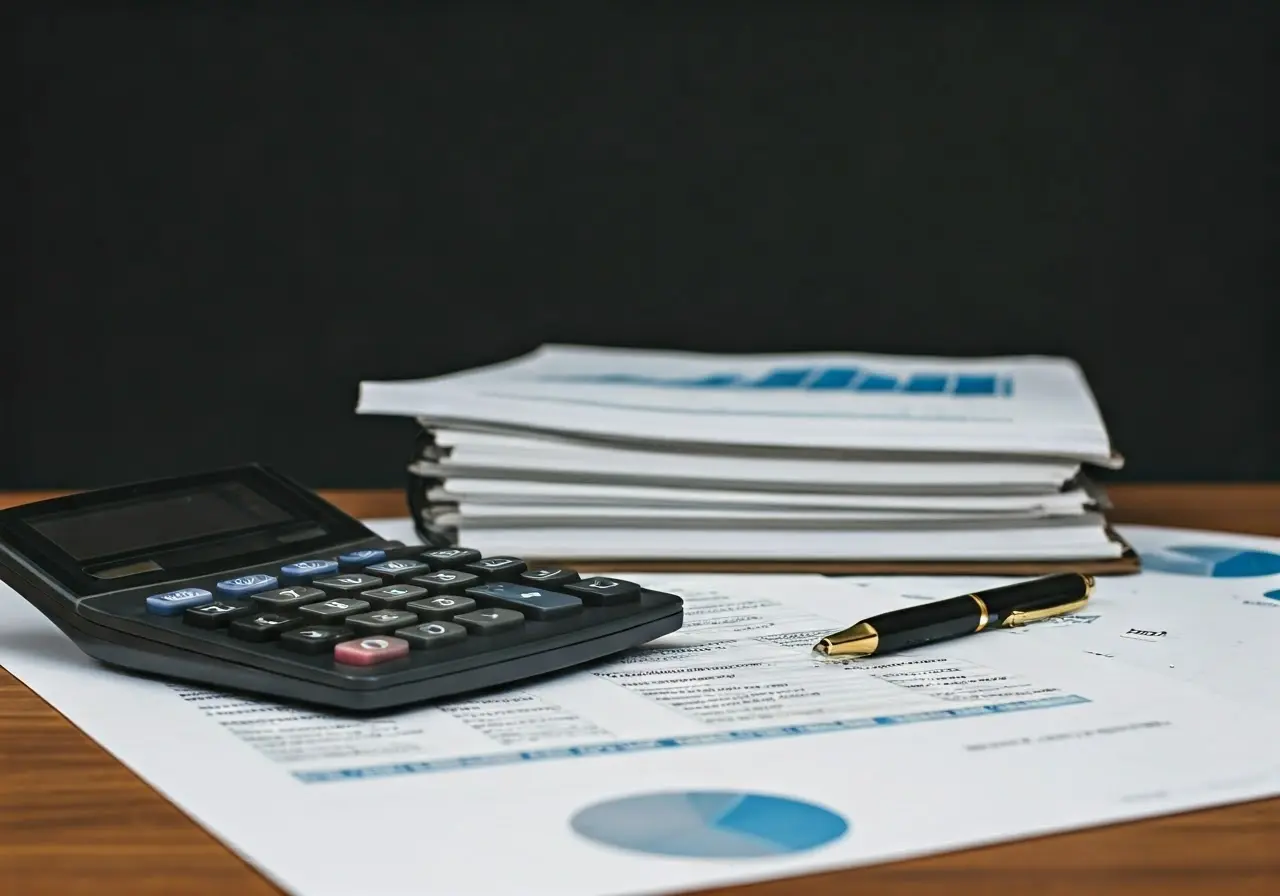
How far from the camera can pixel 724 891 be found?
32 cm

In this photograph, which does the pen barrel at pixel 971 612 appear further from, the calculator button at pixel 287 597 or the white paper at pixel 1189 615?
the calculator button at pixel 287 597

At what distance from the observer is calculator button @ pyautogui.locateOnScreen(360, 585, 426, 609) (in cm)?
50

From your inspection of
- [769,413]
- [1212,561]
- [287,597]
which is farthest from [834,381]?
[287,597]

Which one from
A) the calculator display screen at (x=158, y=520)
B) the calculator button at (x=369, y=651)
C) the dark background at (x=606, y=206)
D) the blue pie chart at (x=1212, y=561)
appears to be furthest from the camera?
the dark background at (x=606, y=206)

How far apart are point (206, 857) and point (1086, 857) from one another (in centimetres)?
19

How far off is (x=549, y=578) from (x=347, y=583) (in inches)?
2.7

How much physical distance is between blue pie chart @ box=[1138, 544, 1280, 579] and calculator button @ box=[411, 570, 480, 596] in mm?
342

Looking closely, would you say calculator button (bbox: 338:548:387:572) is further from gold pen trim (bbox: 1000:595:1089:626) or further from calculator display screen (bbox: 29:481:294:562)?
gold pen trim (bbox: 1000:595:1089:626)

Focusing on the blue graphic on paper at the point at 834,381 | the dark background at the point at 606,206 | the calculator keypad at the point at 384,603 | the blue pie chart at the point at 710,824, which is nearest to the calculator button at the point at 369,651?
the calculator keypad at the point at 384,603

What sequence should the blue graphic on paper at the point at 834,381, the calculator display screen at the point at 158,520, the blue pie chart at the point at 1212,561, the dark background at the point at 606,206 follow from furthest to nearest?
the dark background at the point at 606,206 → the blue graphic on paper at the point at 834,381 → the blue pie chart at the point at 1212,561 → the calculator display screen at the point at 158,520

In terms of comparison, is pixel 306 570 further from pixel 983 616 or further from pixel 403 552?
pixel 983 616

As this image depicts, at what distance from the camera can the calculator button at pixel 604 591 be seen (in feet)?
1.70

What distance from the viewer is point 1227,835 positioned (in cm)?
36

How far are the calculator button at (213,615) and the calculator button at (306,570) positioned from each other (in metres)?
0.05
